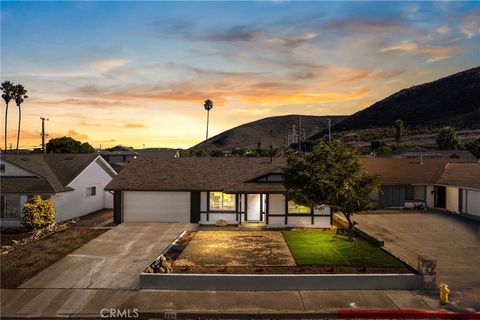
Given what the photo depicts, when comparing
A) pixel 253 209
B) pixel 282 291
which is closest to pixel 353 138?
pixel 253 209

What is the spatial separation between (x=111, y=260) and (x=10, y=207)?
13.2 m

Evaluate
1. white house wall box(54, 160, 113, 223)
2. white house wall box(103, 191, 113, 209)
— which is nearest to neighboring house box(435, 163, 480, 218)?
white house wall box(103, 191, 113, 209)

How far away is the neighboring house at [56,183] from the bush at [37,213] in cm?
125

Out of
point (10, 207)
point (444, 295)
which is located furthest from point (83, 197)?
point (444, 295)

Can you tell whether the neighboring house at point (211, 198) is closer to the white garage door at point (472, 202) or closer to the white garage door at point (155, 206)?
the white garage door at point (155, 206)

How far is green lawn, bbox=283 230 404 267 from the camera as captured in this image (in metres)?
19.7

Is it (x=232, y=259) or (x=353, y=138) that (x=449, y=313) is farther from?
(x=353, y=138)

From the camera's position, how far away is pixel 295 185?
24.2m

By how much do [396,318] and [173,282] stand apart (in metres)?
8.88

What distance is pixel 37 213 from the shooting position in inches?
1084

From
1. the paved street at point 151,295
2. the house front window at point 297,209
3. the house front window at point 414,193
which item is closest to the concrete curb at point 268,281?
the paved street at point 151,295

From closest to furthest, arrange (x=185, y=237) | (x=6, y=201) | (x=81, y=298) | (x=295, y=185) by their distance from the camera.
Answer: (x=81, y=298) → (x=295, y=185) → (x=185, y=237) → (x=6, y=201)

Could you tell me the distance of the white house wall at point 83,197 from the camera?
102ft

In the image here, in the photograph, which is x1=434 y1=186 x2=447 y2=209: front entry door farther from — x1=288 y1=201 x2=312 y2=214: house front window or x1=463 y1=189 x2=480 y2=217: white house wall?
x1=288 y1=201 x2=312 y2=214: house front window
